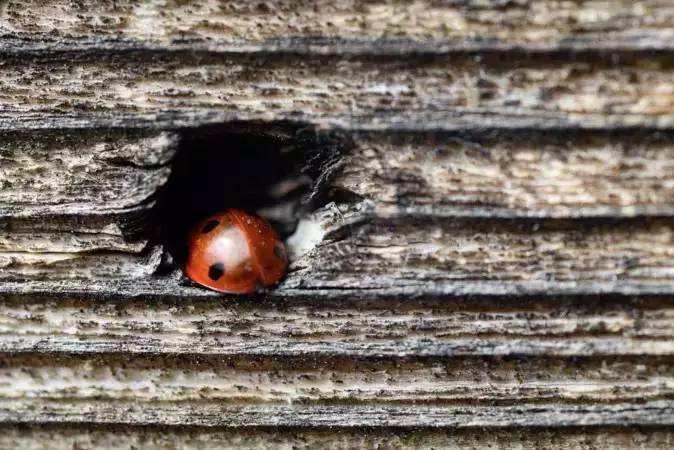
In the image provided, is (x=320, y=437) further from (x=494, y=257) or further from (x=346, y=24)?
(x=346, y=24)

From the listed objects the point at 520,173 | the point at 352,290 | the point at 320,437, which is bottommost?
the point at 320,437

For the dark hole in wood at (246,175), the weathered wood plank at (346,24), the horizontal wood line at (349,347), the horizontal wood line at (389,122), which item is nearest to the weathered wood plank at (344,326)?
the horizontal wood line at (349,347)

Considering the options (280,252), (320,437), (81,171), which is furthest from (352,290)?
(81,171)

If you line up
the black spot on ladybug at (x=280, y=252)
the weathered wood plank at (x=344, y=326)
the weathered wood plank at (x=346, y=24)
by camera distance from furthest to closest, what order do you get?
the black spot on ladybug at (x=280, y=252) < the weathered wood plank at (x=344, y=326) < the weathered wood plank at (x=346, y=24)

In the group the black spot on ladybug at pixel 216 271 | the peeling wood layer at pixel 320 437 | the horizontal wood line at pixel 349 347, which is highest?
the black spot on ladybug at pixel 216 271

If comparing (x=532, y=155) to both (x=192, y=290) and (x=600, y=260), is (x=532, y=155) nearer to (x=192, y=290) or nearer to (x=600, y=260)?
(x=600, y=260)

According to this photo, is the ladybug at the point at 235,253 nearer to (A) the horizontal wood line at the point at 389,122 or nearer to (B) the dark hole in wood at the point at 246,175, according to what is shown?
(B) the dark hole in wood at the point at 246,175

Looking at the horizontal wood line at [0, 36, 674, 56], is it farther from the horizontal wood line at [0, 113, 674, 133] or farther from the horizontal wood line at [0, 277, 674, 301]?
the horizontal wood line at [0, 277, 674, 301]
